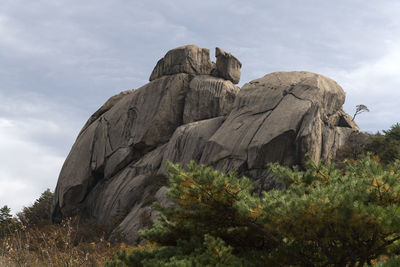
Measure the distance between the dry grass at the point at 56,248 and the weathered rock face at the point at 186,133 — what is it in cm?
204

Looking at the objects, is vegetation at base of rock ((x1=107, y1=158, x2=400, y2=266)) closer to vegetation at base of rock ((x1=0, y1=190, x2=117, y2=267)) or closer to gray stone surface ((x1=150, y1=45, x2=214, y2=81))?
vegetation at base of rock ((x1=0, y1=190, x2=117, y2=267))

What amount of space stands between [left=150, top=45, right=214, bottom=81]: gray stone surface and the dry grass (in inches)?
475

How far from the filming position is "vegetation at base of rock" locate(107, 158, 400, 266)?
19.3ft

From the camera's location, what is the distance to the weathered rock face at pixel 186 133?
2069 centimetres

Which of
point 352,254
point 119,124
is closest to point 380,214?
point 352,254

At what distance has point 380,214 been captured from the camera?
→ 18.5 feet

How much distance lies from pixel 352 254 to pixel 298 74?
60.6 ft

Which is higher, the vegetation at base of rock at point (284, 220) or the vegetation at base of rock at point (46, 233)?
the vegetation at base of rock at point (284, 220)

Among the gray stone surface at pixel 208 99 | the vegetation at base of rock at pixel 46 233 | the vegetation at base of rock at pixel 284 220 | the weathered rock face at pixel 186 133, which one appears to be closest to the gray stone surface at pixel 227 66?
the weathered rock face at pixel 186 133

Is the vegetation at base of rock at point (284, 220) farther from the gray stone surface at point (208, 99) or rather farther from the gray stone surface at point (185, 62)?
the gray stone surface at point (185, 62)

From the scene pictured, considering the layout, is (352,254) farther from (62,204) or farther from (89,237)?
(62,204)

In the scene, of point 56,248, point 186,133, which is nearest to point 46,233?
point 186,133

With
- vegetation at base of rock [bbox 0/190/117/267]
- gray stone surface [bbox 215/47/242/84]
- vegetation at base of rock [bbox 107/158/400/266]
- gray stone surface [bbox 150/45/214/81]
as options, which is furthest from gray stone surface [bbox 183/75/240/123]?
vegetation at base of rock [bbox 107/158/400/266]

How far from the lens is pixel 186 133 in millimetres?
25109
